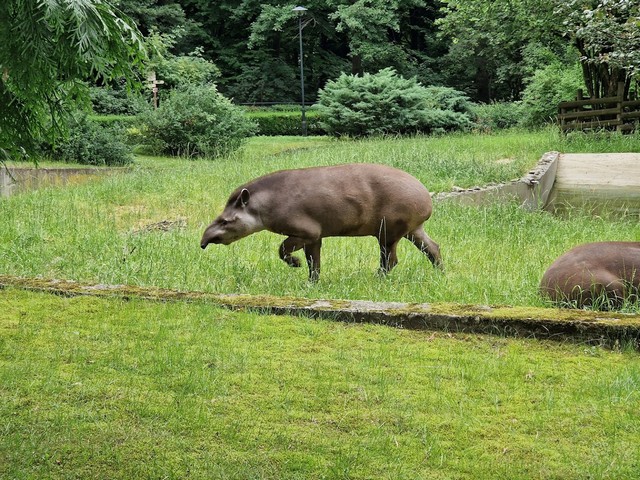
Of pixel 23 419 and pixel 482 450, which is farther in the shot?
pixel 23 419

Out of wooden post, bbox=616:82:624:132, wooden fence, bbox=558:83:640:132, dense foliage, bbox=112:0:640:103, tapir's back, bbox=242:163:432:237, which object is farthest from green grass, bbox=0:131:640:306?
dense foliage, bbox=112:0:640:103

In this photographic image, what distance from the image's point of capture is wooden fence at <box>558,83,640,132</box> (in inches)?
893

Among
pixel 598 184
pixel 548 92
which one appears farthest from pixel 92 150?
pixel 548 92

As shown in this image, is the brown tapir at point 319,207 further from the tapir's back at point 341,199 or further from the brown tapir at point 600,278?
the brown tapir at point 600,278

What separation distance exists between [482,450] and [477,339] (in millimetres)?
1542

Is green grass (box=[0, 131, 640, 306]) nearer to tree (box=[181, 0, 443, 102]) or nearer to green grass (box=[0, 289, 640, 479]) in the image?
green grass (box=[0, 289, 640, 479])

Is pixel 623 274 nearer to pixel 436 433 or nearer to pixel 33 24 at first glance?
pixel 436 433

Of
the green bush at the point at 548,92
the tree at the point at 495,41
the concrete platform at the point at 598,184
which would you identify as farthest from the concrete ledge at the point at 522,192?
the green bush at the point at 548,92

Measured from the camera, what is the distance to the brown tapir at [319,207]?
7320 millimetres

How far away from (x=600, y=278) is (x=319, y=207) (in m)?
2.55

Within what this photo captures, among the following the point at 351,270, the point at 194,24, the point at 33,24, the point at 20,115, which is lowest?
the point at 351,270

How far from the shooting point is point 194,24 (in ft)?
144

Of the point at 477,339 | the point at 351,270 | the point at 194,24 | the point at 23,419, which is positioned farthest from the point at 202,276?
the point at 194,24

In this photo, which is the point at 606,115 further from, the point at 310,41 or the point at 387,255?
the point at 310,41
